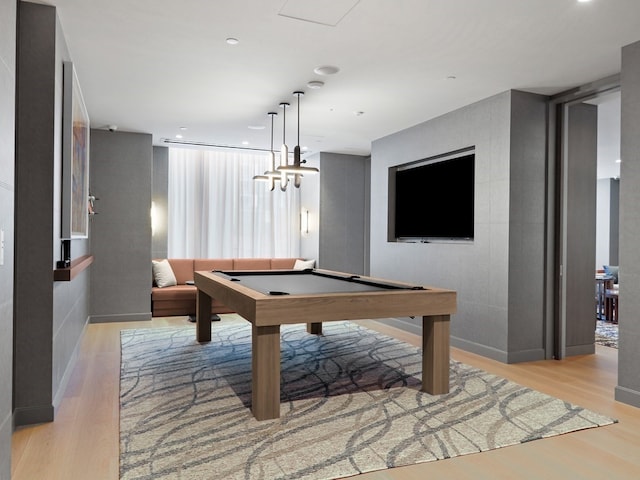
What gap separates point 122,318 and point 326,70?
4.34 meters

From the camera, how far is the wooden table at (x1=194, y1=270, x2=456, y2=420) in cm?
292

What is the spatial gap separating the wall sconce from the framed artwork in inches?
167

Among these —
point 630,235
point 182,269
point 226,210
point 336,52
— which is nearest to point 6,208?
point 336,52

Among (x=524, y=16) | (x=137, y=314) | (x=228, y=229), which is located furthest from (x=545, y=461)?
(x=228, y=229)

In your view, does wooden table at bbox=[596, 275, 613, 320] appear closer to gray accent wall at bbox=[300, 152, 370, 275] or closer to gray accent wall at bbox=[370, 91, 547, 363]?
gray accent wall at bbox=[370, 91, 547, 363]

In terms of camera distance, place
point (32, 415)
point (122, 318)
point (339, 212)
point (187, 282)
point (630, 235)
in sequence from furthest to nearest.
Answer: point (339, 212), point (187, 282), point (122, 318), point (630, 235), point (32, 415)

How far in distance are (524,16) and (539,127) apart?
1.86 metres

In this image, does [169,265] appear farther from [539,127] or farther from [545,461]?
[545,461]

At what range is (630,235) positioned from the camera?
337 cm

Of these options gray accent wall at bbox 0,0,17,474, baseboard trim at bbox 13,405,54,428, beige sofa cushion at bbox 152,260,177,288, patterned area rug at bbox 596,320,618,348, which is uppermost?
gray accent wall at bbox 0,0,17,474

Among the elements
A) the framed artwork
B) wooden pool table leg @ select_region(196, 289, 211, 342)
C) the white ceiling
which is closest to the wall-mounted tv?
the white ceiling

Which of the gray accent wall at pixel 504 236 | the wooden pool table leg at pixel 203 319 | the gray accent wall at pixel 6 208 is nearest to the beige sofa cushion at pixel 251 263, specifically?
the wooden pool table leg at pixel 203 319

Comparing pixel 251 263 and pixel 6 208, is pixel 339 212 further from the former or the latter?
pixel 6 208

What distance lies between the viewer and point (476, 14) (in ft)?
9.65
